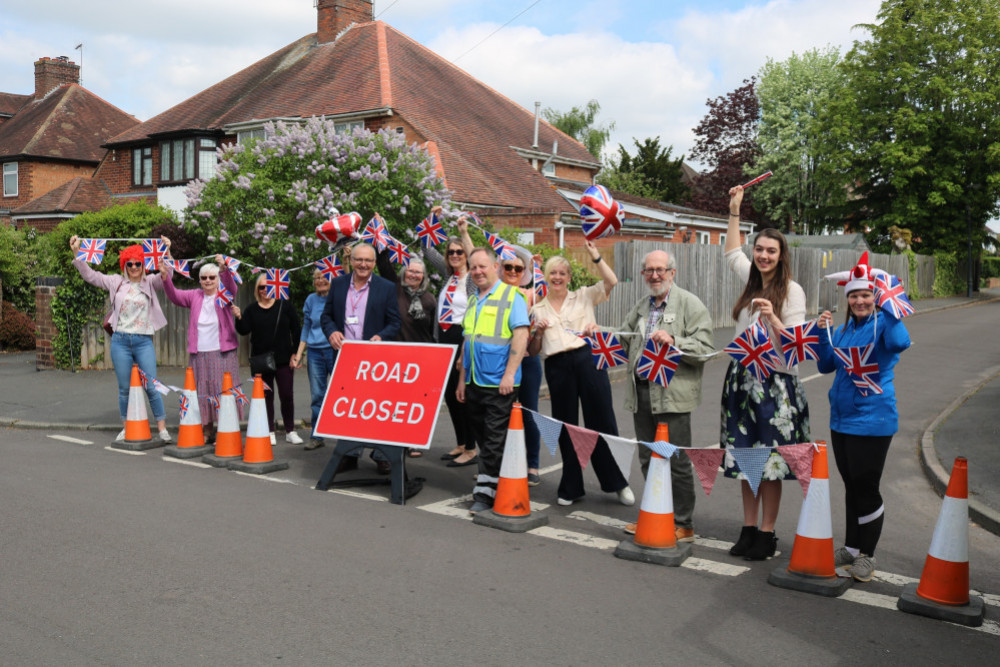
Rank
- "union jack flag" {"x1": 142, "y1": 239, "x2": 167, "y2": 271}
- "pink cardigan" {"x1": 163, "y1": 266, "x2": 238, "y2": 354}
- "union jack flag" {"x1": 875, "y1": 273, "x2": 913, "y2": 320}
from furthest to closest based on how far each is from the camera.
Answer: "union jack flag" {"x1": 142, "y1": 239, "x2": 167, "y2": 271} → "pink cardigan" {"x1": 163, "y1": 266, "x2": 238, "y2": 354} → "union jack flag" {"x1": 875, "y1": 273, "x2": 913, "y2": 320}

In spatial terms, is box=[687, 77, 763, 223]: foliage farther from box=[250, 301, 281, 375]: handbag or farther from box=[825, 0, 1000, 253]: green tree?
box=[250, 301, 281, 375]: handbag

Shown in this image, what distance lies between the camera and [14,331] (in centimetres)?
1781

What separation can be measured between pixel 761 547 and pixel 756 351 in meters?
1.30

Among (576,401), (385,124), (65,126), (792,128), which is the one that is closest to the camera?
(576,401)

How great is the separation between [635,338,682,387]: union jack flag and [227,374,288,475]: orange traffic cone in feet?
12.6

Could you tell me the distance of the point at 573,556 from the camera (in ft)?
18.1

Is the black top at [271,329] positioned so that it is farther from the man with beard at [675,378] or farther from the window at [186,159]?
the window at [186,159]

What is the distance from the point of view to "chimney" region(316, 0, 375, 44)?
3316cm

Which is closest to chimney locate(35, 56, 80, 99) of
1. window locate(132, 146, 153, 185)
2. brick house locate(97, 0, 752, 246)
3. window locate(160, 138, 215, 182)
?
brick house locate(97, 0, 752, 246)

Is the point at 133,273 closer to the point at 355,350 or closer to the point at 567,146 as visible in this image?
the point at 355,350

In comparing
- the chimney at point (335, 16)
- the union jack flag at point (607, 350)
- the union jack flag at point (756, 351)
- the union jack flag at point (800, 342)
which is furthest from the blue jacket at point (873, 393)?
the chimney at point (335, 16)

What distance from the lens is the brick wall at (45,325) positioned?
14.9 metres

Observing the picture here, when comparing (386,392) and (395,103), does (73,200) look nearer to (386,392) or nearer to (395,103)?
(395,103)

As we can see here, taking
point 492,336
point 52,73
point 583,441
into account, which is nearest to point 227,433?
point 492,336
